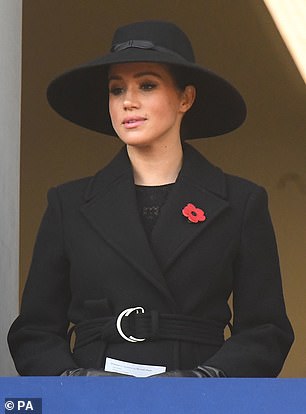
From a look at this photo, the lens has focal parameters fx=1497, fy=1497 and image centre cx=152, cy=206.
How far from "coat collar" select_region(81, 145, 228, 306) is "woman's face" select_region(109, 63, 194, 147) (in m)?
0.11

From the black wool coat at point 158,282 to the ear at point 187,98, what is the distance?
14 centimetres

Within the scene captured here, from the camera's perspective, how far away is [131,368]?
11.0 ft

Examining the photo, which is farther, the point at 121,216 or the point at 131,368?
the point at 121,216

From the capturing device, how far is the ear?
3.62m

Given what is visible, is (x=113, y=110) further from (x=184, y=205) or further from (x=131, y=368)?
(x=131, y=368)

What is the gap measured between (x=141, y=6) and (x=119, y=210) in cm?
340

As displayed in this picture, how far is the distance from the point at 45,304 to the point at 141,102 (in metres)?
0.52

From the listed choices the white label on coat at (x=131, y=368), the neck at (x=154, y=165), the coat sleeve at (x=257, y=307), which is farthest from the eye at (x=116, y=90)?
the white label on coat at (x=131, y=368)

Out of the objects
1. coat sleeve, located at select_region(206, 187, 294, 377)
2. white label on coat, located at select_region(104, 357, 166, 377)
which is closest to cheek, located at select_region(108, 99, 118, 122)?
coat sleeve, located at select_region(206, 187, 294, 377)

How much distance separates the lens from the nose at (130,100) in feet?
11.5

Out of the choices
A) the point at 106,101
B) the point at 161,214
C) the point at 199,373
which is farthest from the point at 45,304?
the point at 106,101

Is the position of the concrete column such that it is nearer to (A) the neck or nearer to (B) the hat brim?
(B) the hat brim

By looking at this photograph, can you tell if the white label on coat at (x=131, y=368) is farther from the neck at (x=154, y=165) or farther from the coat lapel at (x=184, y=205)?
the neck at (x=154, y=165)

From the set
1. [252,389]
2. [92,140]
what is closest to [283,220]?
[92,140]
